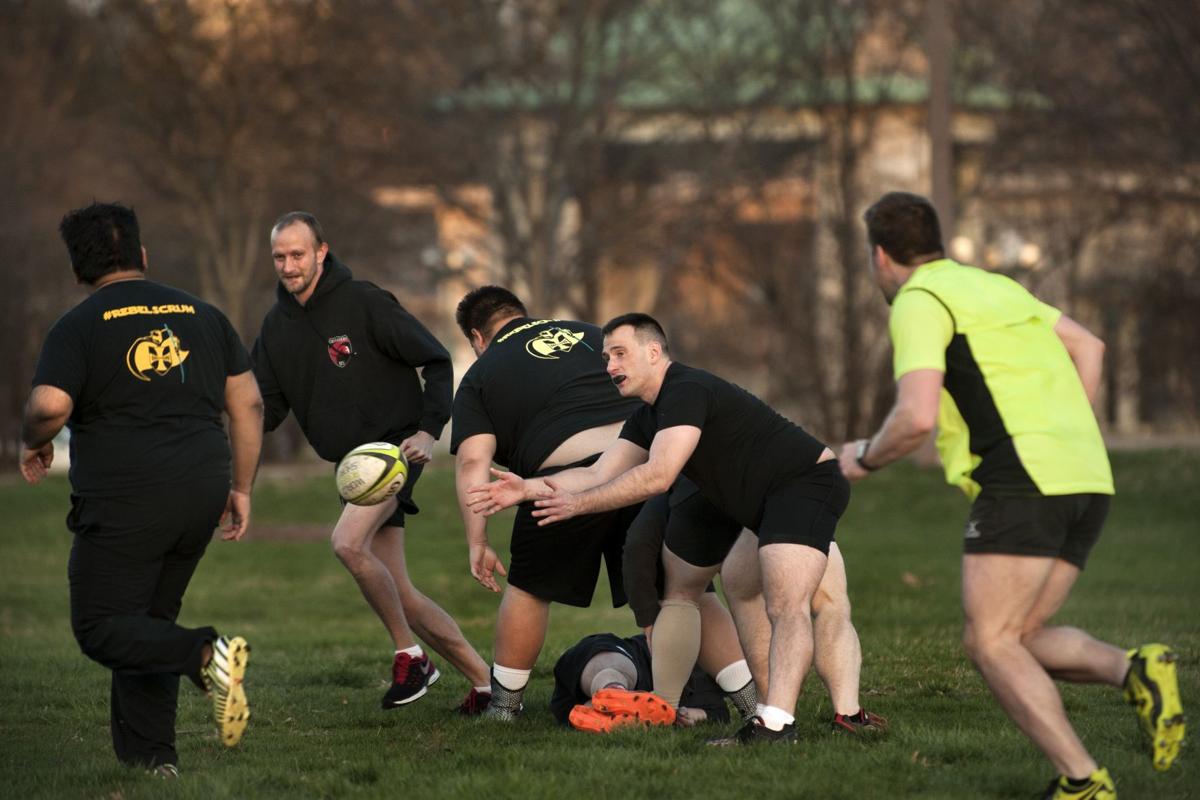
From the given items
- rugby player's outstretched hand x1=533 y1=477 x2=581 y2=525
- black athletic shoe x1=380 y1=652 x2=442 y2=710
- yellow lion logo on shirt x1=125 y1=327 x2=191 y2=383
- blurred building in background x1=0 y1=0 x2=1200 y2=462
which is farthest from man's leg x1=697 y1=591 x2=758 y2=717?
blurred building in background x1=0 y1=0 x2=1200 y2=462

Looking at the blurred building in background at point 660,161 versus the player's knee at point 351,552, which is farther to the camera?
the blurred building in background at point 660,161

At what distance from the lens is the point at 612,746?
23.0 ft

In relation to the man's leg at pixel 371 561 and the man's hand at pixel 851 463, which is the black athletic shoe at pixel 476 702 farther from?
the man's hand at pixel 851 463

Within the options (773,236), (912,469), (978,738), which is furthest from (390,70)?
(978,738)

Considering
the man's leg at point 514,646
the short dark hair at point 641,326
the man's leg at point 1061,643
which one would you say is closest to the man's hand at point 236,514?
the man's leg at point 514,646

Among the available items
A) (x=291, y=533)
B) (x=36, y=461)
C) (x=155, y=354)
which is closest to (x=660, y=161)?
(x=291, y=533)

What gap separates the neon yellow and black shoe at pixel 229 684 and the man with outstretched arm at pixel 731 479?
1.23 m

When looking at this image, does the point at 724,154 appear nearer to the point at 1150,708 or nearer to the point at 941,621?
the point at 941,621

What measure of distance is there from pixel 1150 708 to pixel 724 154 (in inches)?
1073

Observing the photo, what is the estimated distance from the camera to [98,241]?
21.9 ft

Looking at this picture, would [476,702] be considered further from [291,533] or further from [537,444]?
[291,533]

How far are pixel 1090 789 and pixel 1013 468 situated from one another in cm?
112

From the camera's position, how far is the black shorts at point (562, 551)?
7844 millimetres

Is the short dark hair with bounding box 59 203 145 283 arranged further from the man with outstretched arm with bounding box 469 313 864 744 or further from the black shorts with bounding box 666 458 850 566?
the black shorts with bounding box 666 458 850 566
